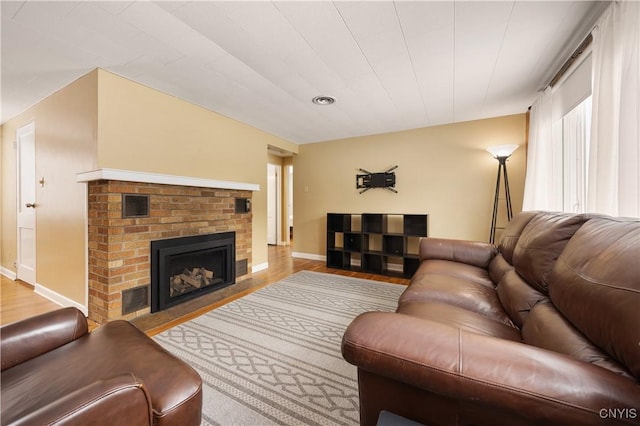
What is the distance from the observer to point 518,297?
4.31 feet

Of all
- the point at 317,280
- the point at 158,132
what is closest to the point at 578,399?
the point at 317,280

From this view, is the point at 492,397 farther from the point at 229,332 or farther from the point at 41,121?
the point at 41,121

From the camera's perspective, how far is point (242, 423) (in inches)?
47.2

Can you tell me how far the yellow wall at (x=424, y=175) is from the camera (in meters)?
3.51

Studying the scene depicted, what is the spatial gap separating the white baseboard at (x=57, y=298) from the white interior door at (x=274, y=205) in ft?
13.8

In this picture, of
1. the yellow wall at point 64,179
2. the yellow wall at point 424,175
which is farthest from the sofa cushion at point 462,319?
the yellow wall at point 64,179

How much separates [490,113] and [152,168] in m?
4.14

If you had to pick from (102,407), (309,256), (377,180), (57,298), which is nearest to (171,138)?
(57,298)

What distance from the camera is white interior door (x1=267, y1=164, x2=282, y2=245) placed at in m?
6.52

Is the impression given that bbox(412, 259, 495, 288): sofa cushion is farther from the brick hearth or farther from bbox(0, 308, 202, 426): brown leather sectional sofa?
the brick hearth

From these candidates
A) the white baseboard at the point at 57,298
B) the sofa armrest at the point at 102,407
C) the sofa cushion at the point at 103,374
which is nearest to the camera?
the sofa armrest at the point at 102,407

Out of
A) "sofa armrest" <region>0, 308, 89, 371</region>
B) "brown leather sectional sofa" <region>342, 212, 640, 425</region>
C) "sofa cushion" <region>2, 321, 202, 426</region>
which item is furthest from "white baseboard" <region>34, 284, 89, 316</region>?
"brown leather sectional sofa" <region>342, 212, 640, 425</region>

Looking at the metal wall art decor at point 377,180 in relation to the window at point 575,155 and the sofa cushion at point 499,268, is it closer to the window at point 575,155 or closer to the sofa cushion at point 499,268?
the window at point 575,155

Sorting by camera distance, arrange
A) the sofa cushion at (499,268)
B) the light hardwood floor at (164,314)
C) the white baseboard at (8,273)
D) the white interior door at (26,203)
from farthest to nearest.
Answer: the white baseboard at (8,273), the white interior door at (26,203), the light hardwood floor at (164,314), the sofa cushion at (499,268)
